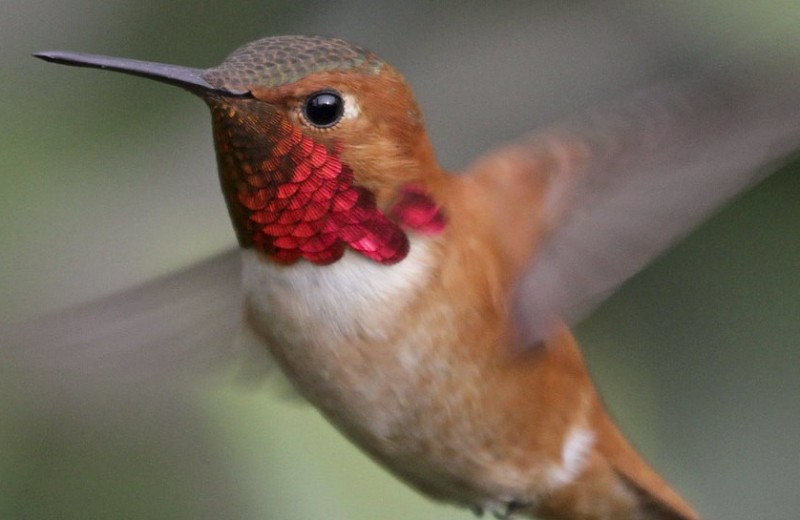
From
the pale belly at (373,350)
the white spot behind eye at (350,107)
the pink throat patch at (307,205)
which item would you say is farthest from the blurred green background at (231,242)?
the white spot behind eye at (350,107)

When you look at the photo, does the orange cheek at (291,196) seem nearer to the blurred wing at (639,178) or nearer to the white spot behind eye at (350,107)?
the white spot behind eye at (350,107)

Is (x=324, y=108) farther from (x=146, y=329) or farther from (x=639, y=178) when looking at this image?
(x=146, y=329)

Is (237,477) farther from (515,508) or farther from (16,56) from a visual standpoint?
(16,56)

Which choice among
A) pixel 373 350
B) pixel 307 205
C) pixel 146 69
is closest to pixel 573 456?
pixel 373 350

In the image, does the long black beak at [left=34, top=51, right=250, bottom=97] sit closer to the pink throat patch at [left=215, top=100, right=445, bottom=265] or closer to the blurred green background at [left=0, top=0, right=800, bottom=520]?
the pink throat patch at [left=215, top=100, right=445, bottom=265]

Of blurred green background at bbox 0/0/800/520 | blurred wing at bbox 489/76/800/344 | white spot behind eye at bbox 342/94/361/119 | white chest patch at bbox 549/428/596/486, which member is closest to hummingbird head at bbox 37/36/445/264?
white spot behind eye at bbox 342/94/361/119

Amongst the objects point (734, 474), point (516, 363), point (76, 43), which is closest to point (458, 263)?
point (516, 363)
